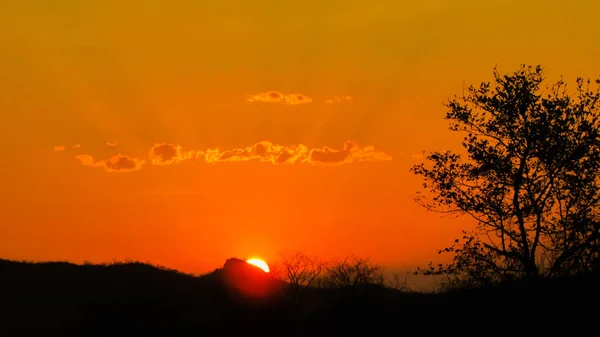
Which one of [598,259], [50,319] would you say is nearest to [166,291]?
[50,319]

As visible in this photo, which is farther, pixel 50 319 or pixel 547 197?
pixel 50 319

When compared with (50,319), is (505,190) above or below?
above

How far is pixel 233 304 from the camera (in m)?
40.9

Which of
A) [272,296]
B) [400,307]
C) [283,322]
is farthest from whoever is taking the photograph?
[272,296]

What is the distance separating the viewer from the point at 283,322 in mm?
38438

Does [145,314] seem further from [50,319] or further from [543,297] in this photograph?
[543,297]

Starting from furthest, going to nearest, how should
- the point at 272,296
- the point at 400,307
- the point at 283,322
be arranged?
the point at 272,296 < the point at 283,322 < the point at 400,307

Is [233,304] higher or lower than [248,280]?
lower

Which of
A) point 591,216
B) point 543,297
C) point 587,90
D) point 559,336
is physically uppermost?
point 587,90

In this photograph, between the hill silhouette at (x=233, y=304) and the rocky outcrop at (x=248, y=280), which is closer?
the hill silhouette at (x=233, y=304)

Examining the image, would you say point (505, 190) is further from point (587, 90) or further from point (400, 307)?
point (400, 307)

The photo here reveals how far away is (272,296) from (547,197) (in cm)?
2005

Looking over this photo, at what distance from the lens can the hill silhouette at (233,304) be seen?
29.8 m

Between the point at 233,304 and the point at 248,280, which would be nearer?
the point at 233,304
